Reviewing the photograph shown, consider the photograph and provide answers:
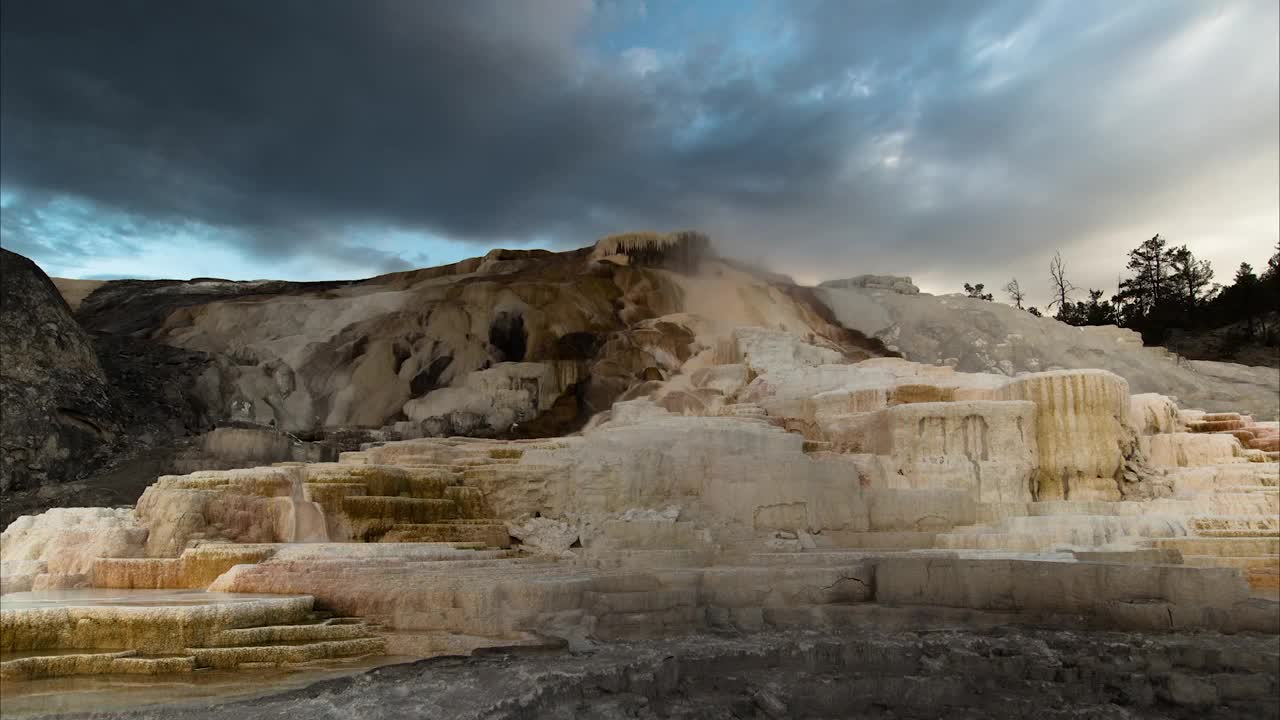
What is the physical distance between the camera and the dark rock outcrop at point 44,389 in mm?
15852

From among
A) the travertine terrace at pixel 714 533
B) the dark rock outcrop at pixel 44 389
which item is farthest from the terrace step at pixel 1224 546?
the dark rock outcrop at pixel 44 389

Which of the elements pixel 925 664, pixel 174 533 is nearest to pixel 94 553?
pixel 174 533

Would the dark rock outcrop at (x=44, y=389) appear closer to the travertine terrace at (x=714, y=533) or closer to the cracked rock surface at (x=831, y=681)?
the travertine terrace at (x=714, y=533)

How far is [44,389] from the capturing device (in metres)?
16.8

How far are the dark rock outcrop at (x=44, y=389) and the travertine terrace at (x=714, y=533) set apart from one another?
6.54m

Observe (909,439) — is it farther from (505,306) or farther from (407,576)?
(505,306)

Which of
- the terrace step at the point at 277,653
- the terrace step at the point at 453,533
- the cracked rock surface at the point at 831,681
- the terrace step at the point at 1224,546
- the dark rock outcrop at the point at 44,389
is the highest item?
the dark rock outcrop at the point at 44,389

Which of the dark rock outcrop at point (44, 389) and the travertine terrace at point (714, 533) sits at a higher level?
the dark rock outcrop at point (44, 389)

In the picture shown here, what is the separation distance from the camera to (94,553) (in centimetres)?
948

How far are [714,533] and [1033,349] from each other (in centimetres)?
1549

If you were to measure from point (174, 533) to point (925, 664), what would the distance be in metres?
7.39

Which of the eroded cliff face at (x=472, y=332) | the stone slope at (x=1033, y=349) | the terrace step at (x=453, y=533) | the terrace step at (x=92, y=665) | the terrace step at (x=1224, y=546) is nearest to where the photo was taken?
the terrace step at (x=92, y=665)

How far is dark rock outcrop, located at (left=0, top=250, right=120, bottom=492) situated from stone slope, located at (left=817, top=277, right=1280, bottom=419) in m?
18.3

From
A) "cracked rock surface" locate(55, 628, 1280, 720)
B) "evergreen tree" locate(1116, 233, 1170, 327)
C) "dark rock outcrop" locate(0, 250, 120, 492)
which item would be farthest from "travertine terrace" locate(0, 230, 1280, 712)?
"evergreen tree" locate(1116, 233, 1170, 327)
